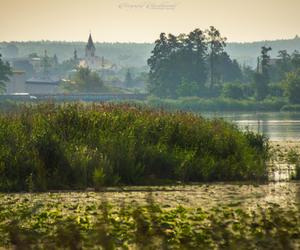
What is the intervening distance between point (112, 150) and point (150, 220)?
7.31 meters

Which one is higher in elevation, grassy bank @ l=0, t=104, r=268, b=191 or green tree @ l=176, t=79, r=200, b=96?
grassy bank @ l=0, t=104, r=268, b=191

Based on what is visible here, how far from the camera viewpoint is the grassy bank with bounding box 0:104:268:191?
1977 centimetres

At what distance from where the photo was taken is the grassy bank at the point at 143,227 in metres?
12.5

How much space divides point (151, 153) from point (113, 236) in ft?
29.0

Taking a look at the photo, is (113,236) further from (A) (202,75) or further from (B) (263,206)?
(A) (202,75)

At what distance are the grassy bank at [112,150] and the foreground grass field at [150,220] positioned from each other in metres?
1.75

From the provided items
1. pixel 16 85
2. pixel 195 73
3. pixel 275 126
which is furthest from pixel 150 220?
pixel 16 85

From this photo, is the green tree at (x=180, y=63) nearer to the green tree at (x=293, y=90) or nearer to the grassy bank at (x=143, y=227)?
the green tree at (x=293, y=90)

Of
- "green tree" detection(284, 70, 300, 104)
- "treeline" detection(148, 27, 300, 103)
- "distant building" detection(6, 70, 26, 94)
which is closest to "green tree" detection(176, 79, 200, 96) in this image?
"treeline" detection(148, 27, 300, 103)

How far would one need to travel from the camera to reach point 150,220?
547 inches

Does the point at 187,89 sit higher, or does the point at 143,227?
the point at 143,227

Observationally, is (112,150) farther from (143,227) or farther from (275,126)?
(275,126)

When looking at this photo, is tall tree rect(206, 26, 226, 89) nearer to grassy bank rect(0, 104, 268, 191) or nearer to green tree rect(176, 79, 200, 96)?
green tree rect(176, 79, 200, 96)

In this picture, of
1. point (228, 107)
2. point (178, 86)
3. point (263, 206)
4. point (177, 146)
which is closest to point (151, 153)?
point (177, 146)
